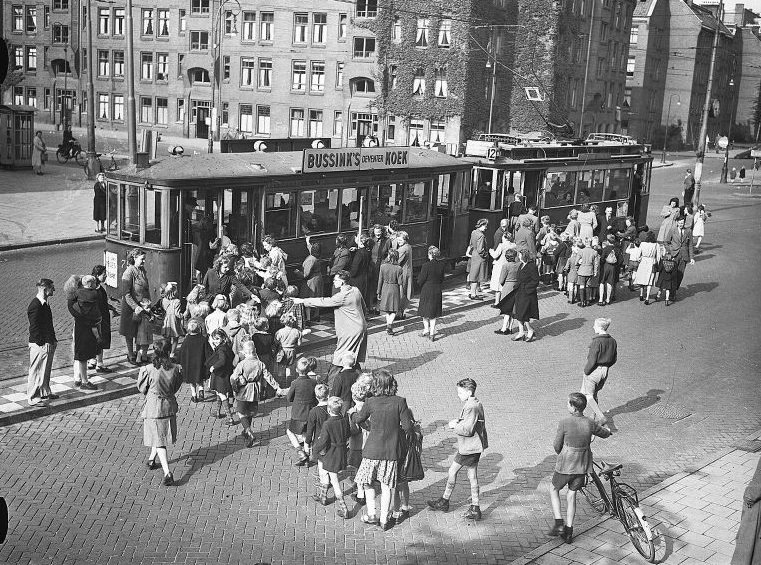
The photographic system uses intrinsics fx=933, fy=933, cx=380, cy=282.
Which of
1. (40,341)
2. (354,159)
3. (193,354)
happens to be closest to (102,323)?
(40,341)

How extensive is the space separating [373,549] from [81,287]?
602 centimetres

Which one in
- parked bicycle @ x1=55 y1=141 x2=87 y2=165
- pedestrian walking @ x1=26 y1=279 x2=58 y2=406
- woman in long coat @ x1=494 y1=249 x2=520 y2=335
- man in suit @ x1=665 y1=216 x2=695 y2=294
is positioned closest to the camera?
pedestrian walking @ x1=26 y1=279 x2=58 y2=406

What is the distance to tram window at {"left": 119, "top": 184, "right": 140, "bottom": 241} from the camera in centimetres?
1661

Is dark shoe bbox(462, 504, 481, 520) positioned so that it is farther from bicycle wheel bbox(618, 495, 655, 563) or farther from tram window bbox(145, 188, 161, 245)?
tram window bbox(145, 188, 161, 245)

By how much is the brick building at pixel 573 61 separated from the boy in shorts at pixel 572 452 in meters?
41.5

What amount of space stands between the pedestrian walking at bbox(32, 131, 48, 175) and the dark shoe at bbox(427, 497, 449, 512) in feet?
103

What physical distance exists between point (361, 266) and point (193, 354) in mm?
5534

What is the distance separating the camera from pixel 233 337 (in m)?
12.6

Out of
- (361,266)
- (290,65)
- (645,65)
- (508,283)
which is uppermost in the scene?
(645,65)

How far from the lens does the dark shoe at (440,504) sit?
10.0m

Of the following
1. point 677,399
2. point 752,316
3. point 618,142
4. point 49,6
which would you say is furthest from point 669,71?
point 677,399

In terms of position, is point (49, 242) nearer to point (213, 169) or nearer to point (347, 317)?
point (213, 169)

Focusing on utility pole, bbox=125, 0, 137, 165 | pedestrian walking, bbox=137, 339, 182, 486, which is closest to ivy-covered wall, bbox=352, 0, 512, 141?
utility pole, bbox=125, 0, 137, 165

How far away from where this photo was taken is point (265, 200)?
17.7 meters
